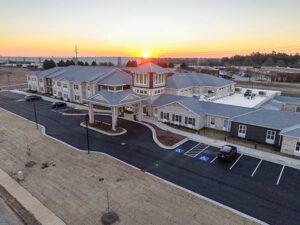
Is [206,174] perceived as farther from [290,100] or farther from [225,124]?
[290,100]

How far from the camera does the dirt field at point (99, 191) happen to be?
1730 centimetres

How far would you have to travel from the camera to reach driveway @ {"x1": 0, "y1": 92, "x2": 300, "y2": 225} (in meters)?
18.8

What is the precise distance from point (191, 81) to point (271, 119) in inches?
1022

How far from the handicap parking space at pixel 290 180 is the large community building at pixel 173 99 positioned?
15.7 ft

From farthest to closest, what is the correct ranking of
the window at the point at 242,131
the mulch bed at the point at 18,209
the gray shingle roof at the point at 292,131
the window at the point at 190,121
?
1. the window at the point at 190,121
2. the window at the point at 242,131
3. the gray shingle roof at the point at 292,131
4. the mulch bed at the point at 18,209

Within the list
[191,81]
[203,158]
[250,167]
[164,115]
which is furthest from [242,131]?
[191,81]

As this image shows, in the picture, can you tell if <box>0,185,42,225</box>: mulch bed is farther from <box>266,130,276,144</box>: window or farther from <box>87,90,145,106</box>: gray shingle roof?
<box>266,130,276,144</box>: window

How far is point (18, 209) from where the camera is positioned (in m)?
18.2

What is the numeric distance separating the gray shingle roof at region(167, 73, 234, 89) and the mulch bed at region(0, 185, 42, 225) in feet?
121

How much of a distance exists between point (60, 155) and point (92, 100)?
1430 centimetres

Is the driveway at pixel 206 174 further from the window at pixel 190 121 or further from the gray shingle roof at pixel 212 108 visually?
the gray shingle roof at pixel 212 108

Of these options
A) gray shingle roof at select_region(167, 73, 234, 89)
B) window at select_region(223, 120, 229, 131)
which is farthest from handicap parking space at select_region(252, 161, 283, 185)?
gray shingle roof at select_region(167, 73, 234, 89)

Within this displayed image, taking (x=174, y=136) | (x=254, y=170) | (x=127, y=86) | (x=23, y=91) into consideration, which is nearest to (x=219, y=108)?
(x=174, y=136)

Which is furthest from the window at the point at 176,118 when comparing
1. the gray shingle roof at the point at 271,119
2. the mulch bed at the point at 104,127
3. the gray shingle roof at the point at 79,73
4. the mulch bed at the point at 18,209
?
the mulch bed at the point at 18,209
